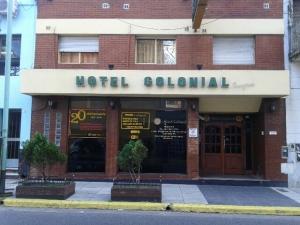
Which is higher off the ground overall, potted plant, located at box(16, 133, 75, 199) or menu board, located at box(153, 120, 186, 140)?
menu board, located at box(153, 120, 186, 140)

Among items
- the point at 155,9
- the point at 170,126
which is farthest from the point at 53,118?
Answer: the point at 155,9

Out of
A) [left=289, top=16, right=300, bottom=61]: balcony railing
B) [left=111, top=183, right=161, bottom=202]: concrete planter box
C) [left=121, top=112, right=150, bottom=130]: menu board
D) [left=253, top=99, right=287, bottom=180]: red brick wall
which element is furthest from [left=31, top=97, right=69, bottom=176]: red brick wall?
[left=289, top=16, right=300, bottom=61]: balcony railing

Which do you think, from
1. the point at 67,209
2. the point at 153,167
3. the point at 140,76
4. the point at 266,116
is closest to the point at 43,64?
the point at 140,76

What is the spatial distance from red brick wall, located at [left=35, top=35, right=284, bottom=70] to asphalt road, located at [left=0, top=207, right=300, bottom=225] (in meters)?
6.91

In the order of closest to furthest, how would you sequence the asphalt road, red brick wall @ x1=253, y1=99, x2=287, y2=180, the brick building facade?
1. the asphalt road
2. red brick wall @ x1=253, y1=99, x2=287, y2=180
3. the brick building facade

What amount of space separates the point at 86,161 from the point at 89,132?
109 centimetres

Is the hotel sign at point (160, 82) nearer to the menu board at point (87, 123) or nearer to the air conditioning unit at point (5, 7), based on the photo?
the menu board at point (87, 123)

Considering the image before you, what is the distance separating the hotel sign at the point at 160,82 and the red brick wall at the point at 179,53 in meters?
0.89

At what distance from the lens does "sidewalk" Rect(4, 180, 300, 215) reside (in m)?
11.7

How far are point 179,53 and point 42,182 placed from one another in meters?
7.04

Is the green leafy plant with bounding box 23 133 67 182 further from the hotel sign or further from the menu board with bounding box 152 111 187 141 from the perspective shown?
the menu board with bounding box 152 111 187 141

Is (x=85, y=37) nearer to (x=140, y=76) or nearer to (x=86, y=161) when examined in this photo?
(x=140, y=76)

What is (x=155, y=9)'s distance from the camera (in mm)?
17047

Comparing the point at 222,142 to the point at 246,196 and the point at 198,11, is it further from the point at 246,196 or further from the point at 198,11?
the point at 198,11
